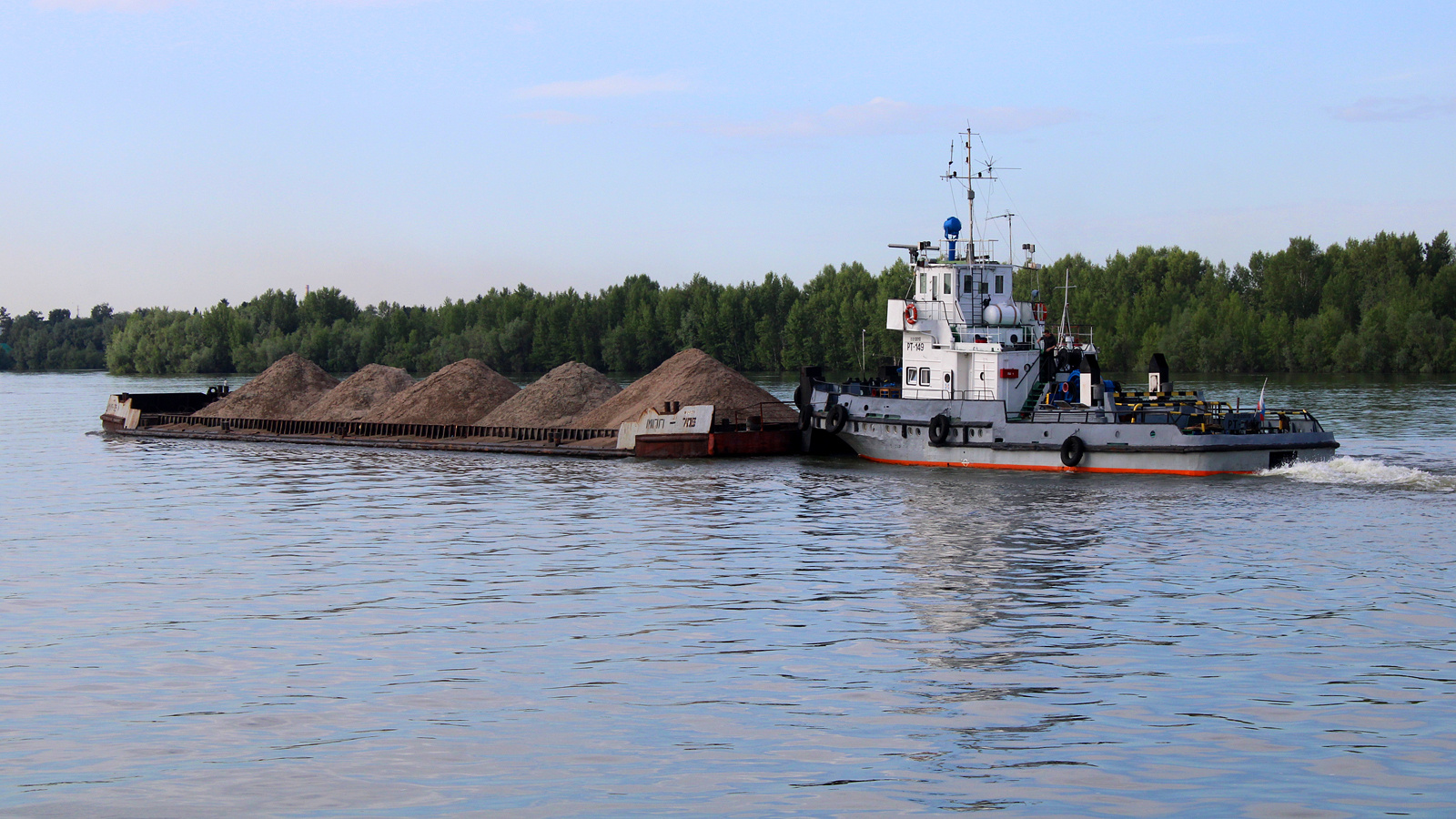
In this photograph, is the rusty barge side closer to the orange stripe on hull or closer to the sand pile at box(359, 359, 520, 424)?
the sand pile at box(359, 359, 520, 424)

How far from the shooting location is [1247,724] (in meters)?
12.0

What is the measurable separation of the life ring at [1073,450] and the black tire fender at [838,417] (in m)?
7.98

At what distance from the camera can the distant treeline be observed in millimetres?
110625

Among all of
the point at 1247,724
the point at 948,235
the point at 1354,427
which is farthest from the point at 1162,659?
the point at 1354,427

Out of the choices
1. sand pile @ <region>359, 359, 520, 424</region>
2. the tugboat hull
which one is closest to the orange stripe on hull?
the tugboat hull

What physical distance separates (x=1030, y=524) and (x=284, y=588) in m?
14.3

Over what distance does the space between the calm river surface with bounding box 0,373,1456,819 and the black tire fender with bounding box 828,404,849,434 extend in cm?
1005

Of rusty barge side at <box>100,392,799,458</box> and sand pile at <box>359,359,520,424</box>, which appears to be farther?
sand pile at <box>359,359,520,424</box>

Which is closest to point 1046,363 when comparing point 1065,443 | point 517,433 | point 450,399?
point 1065,443

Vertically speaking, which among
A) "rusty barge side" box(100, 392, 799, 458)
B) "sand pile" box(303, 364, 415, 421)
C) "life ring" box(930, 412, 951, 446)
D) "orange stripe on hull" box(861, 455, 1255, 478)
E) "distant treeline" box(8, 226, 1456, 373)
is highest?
"distant treeline" box(8, 226, 1456, 373)

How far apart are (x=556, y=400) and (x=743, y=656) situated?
1415 inches

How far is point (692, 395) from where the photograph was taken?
4544 cm

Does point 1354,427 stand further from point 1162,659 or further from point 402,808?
point 402,808

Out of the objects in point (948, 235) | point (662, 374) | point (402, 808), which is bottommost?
point (402, 808)
